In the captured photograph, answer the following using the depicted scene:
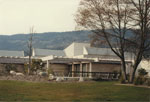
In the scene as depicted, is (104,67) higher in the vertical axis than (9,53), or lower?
lower

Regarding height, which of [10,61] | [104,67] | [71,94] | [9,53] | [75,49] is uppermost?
[75,49]

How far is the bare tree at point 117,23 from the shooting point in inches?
1013

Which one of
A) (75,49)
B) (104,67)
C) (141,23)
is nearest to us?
(141,23)

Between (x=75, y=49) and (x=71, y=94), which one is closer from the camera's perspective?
(x=71, y=94)

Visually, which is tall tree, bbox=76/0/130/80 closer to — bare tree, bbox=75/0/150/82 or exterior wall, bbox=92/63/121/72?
bare tree, bbox=75/0/150/82

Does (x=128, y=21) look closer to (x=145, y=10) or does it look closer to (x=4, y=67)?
(x=145, y=10)

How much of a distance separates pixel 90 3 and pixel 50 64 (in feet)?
66.9

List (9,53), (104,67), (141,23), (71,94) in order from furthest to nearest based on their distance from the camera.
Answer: (9,53) < (104,67) < (141,23) < (71,94)

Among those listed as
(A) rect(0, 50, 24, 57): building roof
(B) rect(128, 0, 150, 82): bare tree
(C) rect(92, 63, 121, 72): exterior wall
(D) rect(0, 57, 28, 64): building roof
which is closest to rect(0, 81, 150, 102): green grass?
(B) rect(128, 0, 150, 82): bare tree

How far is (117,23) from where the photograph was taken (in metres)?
27.1

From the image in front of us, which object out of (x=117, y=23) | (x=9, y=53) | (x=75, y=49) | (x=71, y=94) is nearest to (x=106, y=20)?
(x=117, y=23)

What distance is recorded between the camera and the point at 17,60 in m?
51.1

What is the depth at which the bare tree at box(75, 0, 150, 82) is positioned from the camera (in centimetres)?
2573

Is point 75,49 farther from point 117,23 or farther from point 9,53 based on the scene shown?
point 117,23
